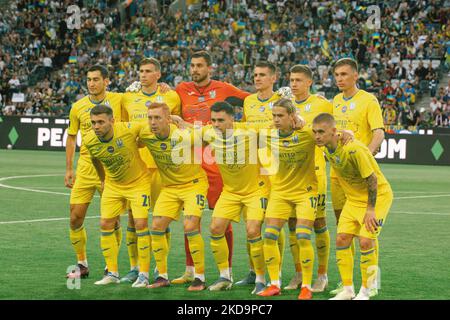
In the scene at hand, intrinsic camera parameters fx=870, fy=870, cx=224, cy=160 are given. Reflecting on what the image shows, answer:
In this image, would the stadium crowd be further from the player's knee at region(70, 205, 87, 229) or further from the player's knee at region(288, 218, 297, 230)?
the player's knee at region(70, 205, 87, 229)

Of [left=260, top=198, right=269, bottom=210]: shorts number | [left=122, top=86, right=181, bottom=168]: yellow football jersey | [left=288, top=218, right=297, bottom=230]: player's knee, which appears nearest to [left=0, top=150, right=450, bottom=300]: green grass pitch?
[left=288, top=218, right=297, bottom=230]: player's knee

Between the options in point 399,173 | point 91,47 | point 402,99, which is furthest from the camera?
point 91,47

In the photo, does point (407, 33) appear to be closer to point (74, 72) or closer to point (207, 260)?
point (74, 72)

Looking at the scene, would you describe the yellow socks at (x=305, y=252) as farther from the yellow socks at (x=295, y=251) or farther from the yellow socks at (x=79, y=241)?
the yellow socks at (x=79, y=241)

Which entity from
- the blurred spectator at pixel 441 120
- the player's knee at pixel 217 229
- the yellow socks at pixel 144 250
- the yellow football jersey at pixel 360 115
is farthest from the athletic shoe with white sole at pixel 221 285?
the blurred spectator at pixel 441 120

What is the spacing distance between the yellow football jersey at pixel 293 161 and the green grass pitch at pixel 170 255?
1111 millimetres

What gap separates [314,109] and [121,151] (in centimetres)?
215

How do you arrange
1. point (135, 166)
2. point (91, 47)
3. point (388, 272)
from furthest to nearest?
point (91, 47) → point (388, 272) → point (135, 166)

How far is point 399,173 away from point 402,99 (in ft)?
23.2

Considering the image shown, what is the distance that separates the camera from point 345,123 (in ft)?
32.0

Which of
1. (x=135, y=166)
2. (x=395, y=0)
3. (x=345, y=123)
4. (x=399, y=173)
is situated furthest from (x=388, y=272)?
(x=395, y=0)

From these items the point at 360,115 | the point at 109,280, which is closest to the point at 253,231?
the point at 109,280

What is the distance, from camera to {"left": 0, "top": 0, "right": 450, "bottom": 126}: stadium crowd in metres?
32.7

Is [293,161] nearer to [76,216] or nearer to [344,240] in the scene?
[344,240]
